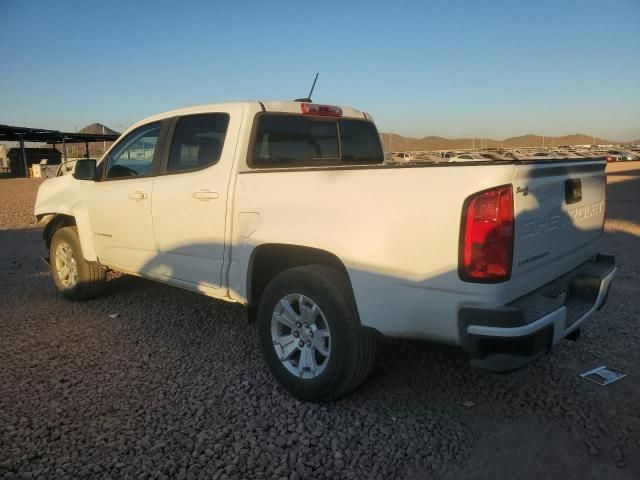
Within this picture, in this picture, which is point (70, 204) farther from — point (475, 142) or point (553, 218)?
point (475, 142)

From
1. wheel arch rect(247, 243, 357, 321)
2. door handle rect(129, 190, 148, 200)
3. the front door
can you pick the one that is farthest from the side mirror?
wheel arch rect(247, 243, 357, 321)

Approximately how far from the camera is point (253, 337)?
4523mm

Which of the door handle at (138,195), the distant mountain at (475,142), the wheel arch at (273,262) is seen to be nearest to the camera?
the wheel arch at (273,262)

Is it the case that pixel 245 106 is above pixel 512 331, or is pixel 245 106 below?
above

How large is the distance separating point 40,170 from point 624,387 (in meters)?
41.5

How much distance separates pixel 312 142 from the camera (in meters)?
4.30

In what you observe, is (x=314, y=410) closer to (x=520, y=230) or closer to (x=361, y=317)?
(x=361, y=317)

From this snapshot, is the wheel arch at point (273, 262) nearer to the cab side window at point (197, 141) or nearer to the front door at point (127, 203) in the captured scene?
the cab side window at point (197, 141)

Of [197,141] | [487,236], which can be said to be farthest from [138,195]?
[487,236]

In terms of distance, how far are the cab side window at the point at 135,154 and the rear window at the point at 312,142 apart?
115 cm

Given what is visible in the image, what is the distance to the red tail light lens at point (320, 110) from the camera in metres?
4.20

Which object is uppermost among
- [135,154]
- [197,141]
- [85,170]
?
[197,141]

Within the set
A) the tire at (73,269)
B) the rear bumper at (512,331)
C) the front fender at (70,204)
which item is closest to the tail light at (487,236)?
the rear bumper at (512,331)

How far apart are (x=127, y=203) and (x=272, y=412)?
247cm
